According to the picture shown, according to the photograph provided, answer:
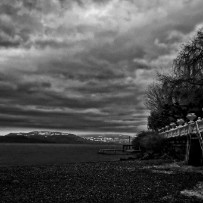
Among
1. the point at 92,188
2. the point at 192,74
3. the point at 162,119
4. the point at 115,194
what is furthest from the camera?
the point at 162,119

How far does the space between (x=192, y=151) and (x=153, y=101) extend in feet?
127

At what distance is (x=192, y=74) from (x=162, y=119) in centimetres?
3506

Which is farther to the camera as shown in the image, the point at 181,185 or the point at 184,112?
the point at 184,112

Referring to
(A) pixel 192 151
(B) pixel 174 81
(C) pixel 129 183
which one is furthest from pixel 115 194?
(B) pixel 174 81

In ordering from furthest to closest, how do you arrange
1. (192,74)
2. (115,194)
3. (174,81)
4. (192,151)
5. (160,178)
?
(174,81)
(192,74)
(192,151)
(160,178)
(115,194)

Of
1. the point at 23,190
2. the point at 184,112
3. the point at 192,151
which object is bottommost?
the point at 23,190

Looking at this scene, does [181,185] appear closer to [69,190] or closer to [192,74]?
[69,190]

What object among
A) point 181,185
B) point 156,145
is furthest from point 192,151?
point 156,145

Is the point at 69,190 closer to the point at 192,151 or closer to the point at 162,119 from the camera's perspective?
the point at 192,151

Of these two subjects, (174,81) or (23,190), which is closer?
(23,190)

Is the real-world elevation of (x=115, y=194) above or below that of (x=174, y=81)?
below

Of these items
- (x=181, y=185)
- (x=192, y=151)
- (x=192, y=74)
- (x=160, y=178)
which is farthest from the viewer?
(x=192, y=74)

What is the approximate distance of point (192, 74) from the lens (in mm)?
29984

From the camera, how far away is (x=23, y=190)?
45.1 feet
